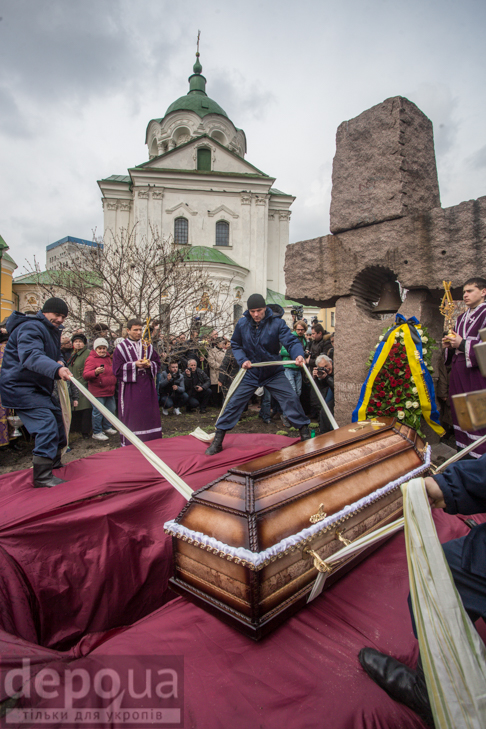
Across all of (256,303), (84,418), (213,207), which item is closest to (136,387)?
(256,303)

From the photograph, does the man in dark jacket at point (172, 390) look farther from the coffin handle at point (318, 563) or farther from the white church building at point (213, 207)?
the white church building at point (213, 207)

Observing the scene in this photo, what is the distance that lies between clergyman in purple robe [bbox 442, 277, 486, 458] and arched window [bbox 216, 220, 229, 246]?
2337 centimetres

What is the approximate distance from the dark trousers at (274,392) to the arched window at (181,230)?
886 inches

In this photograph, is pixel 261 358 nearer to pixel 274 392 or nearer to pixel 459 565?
pixel 274 392

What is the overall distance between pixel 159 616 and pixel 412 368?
3.20 m

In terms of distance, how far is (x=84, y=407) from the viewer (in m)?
6.39

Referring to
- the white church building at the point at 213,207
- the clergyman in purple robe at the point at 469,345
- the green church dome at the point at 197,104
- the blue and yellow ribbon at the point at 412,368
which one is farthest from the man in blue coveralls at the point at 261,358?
the green church dome at the point at 197,104

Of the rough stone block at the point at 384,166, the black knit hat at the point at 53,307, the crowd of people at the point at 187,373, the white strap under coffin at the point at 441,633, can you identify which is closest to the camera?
the white strap under coffin at the point at 441,633

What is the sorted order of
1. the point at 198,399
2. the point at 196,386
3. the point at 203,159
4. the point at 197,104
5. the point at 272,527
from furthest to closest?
the point at 197,104, the point at 203,159, the point at 198,399, the point at 196,386, the point at 272,527

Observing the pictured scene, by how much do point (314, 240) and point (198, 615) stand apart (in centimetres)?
439

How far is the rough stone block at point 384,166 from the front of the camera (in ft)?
14.3

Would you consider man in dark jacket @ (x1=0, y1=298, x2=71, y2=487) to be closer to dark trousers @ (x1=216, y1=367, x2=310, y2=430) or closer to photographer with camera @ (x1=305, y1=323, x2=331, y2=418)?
dark trousers @ (x1=216, y1=367, x2=310, y2=430)

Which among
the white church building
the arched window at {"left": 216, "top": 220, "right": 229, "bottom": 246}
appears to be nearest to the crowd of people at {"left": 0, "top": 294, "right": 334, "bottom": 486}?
the white church building

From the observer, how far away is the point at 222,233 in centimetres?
2572
